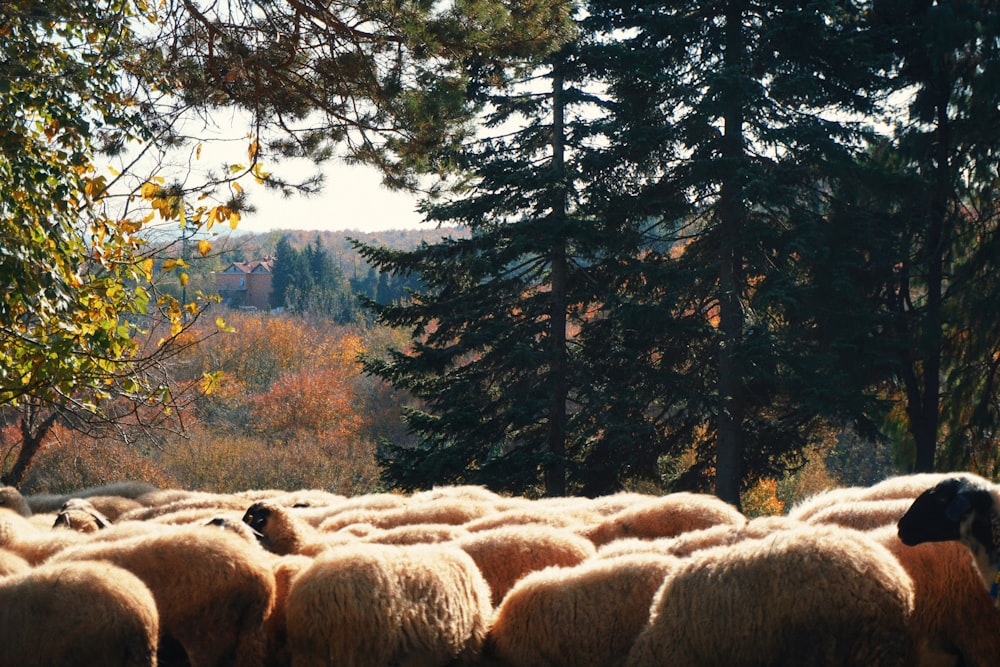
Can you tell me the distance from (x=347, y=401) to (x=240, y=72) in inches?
1784

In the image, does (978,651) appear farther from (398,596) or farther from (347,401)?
(347,401)

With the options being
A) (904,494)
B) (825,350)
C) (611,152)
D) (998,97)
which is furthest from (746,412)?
(904,494)

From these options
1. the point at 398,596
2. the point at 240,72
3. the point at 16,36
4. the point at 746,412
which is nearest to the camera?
the point at 398,596

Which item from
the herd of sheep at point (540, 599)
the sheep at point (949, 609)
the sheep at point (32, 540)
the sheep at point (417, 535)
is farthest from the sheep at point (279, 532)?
the sheep at point (949, 609)

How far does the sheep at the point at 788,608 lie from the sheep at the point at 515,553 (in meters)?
1.66

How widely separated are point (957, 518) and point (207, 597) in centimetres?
438

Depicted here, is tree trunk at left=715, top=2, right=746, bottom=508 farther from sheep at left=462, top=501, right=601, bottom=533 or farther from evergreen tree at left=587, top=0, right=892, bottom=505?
sheep at left=462, top=501, right=601, bottom=533

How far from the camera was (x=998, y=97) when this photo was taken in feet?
59.0

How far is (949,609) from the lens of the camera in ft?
19.0

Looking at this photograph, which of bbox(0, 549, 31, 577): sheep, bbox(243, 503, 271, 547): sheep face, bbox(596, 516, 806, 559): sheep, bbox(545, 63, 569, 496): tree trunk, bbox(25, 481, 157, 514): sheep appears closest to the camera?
bbox(0, 549, 31, 577): sheep

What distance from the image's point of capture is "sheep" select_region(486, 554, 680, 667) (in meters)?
5.75

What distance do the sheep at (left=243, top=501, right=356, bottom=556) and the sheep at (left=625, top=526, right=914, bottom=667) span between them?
10.2 feet

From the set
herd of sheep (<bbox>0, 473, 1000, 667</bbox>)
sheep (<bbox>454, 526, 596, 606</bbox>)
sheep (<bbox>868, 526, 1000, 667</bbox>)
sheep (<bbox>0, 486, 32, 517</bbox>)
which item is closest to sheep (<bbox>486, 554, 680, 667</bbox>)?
herd of sheep (<bbox>0, 473, 1000, 667</bbox>)

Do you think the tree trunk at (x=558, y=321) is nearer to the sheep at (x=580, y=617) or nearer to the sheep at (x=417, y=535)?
the sheep at (x=417, y=535)
